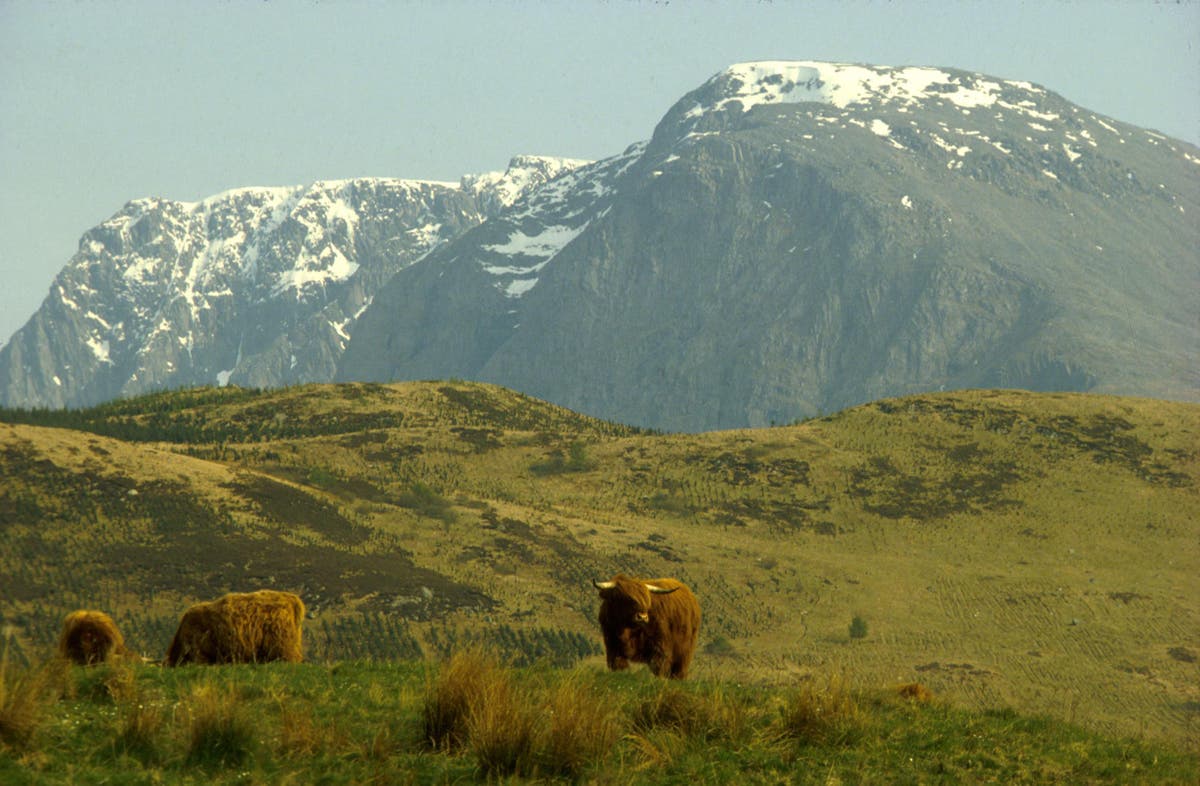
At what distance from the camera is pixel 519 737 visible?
1105cm

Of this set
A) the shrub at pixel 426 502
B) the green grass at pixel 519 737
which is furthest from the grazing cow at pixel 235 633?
the shrub at pixel 426 502

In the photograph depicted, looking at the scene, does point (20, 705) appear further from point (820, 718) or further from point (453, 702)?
point (820, 718)

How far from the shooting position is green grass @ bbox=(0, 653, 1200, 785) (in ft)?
35.9

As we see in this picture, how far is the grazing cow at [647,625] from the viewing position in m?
18.3

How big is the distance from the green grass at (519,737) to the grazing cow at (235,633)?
2.62m

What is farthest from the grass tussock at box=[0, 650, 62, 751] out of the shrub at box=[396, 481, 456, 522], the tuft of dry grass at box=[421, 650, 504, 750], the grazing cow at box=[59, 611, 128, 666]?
the shrub at box=[396, 481, 456, 522]

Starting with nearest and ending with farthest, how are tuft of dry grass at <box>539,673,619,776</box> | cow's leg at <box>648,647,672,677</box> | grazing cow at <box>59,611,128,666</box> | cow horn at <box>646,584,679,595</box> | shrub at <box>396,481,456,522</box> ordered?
1. tuft of dry grass at <box>539,673,619,776</box>
2. cow's leg at <box>648,647,672,677</box>
3. cow horn at <box>646,584,679,595</box>
4. grazing cow at <box>59,611,128,666</box>
5. shrub at <box>396,481,456,522</box>

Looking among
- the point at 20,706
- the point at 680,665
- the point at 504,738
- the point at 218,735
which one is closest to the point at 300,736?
the point at 218,735

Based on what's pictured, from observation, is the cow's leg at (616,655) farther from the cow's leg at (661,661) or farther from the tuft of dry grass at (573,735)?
the tuft of dry grass at (573,735)

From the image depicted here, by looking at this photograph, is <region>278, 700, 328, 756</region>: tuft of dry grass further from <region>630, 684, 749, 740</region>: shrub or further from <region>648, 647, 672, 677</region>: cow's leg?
<region>648, 647, 672, 677</region>: cow's leg

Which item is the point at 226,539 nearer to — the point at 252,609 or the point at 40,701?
the point at 252,609

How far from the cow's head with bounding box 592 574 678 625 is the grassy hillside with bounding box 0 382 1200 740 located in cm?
1319

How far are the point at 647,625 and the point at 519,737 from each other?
7.66 m

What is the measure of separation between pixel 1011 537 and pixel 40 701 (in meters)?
69.5
